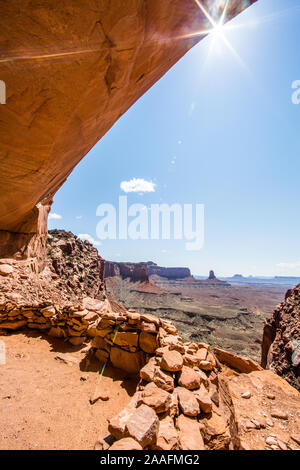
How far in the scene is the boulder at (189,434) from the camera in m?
1.81

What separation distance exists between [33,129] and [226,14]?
5247 millimetres

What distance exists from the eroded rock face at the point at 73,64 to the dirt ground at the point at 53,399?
4.88 metres

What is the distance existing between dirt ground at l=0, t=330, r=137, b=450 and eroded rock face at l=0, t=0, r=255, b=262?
488cm

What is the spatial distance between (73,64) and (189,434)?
5.38 meters

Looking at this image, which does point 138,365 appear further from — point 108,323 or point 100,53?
point 100,53

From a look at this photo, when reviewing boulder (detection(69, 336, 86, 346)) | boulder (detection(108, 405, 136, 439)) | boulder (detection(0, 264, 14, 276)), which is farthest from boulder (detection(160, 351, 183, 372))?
boulder (detection(0, 264, 14, 276))

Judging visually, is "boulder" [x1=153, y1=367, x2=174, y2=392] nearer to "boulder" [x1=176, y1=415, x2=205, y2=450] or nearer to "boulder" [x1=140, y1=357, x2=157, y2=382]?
"boulder" [x1=140, y1=357, x2=157, y2=382]

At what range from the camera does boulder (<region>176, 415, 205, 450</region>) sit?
181 cm

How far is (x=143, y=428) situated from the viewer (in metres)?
1.70

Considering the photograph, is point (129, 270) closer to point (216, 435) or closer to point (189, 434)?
point (216, 435)

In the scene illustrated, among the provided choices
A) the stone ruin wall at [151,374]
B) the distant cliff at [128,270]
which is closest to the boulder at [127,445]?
the stone ruin wall at [151,374]

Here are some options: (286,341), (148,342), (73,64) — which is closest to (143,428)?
(148,342)

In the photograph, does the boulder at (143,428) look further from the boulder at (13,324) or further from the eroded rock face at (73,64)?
the boulder at (13,324)
